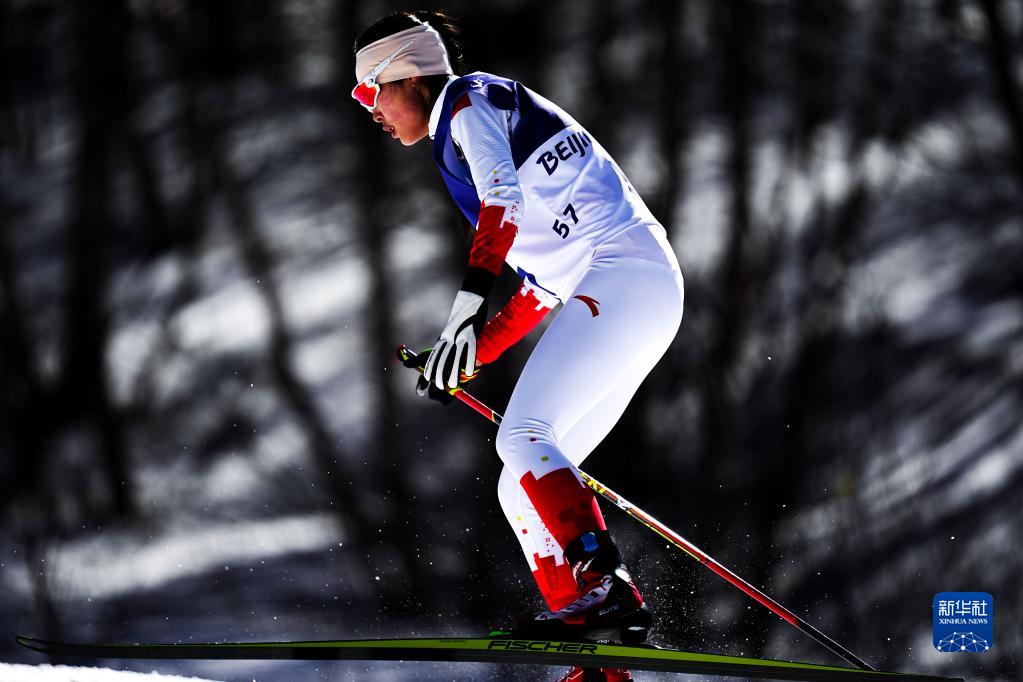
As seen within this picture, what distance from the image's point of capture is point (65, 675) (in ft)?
7.85

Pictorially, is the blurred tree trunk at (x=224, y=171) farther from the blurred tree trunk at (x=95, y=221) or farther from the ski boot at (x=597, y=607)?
the ski boot at (x=597, y=607)

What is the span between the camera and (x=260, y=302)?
24.4ft

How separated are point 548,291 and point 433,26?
2.22 ft

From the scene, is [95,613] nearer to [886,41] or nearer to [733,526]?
[733,526]

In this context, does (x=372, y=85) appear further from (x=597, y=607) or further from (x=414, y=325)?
(x=414, y=325)

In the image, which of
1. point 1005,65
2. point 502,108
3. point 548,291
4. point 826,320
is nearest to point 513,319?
point 548,291

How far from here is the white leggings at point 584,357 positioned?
2027mm

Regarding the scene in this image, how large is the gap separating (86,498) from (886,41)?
21.3 ft

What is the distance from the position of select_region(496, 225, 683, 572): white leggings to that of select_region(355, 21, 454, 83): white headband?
58cm

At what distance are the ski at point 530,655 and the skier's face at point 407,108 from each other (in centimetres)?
107

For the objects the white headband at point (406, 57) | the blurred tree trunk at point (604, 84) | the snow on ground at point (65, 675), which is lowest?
the blurred tree trunk at point (604, 84)

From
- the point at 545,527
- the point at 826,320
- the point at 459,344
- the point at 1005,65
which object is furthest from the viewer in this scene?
the point at 1005,65

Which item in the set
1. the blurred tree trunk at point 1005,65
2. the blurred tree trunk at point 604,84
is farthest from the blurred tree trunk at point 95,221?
the blurred tree trunk at point 1005,65

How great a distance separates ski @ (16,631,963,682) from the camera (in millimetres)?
1890
